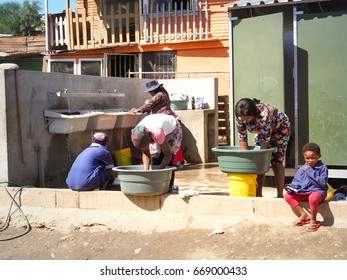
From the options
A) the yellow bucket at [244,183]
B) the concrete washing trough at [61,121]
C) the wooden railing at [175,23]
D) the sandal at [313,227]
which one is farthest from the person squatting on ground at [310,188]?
the wooden railing at [175,23]

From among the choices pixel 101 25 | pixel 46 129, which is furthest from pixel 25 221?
pixel 101 25

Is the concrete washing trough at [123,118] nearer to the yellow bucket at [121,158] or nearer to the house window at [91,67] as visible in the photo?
the yellow bucket at [121,158]

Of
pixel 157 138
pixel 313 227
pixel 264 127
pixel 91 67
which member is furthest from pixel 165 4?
pixel 313 227

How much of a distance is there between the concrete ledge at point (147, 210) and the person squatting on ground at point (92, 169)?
128mm

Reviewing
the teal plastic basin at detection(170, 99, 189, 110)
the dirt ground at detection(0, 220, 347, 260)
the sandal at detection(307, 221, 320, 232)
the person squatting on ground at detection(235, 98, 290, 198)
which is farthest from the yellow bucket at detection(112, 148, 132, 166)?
the sandal at detection(307, 221, 320, 232)

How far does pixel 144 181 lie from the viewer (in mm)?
5602

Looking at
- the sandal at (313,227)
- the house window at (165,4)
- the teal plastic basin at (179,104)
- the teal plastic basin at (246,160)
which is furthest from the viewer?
the house window at (165,4)

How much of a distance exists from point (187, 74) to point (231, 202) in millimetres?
9274

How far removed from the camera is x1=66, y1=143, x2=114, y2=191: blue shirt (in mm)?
6125

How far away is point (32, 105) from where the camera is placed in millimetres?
7145

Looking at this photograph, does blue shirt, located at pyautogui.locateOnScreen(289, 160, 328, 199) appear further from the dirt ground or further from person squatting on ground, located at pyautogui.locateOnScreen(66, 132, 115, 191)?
person squatting on ground, located at pyautogui.locateOnScreen(66, 132, 115, 191)

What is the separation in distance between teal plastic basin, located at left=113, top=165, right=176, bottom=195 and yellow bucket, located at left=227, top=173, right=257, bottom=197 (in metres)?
0.76

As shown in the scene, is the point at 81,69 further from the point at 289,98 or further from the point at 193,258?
the point at 193,258

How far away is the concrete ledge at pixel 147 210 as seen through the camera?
5262mm
